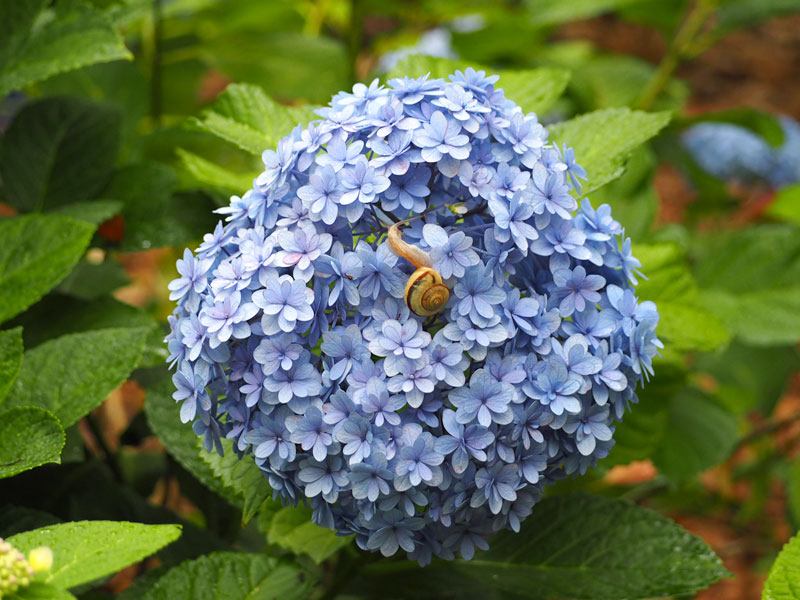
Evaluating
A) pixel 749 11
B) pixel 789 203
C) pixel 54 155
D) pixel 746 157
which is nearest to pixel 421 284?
pixel 54 155

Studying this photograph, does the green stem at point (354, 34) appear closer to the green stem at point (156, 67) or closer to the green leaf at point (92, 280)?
the green stem at point (156, 67)

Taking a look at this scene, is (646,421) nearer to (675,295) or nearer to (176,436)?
(675,295)

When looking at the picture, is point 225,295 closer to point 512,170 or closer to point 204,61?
point 512,170

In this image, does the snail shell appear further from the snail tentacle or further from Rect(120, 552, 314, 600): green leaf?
Rect(120, 552, 314, 600): green leaf

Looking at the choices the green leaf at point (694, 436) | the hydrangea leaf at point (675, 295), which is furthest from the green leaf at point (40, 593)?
the green leaf at point (694, 436)

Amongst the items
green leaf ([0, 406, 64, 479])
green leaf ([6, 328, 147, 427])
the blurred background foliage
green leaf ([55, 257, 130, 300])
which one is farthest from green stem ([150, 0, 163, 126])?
green leaf ([0, 406, 64, 479])

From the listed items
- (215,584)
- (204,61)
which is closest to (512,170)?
(215,584)
